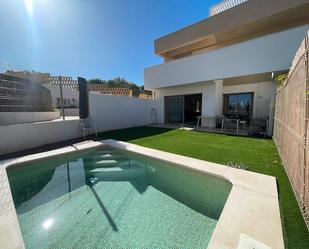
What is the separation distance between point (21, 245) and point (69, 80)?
7568 millimetres

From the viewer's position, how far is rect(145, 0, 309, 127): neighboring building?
7504 millimetres

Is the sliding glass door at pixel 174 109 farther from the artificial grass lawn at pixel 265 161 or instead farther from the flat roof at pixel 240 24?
the artificial grass lawn at pixel 265 161

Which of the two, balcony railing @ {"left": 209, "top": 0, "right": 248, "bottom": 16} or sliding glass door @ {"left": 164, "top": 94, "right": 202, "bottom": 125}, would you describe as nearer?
balcony railing @ {"left": 209, "top": 0, "right": 248, "bottom": 16}

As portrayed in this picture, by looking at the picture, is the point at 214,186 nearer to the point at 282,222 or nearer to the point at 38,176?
the point at 282,222

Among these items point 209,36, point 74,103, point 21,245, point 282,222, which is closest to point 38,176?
point 21,245

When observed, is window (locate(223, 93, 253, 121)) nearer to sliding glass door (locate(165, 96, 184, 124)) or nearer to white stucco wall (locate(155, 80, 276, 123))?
white stucco wall (locate(155, 80, 276, 123))

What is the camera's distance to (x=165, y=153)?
16.3ft

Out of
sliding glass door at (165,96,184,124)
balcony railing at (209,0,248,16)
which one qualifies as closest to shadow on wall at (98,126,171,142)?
sliding glass door at (165,96,184,124)

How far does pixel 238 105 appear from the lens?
1104 centimetres

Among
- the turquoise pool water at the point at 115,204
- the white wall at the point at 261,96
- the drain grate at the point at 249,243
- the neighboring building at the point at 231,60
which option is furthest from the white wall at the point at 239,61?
the drain grate at the point at 249,243

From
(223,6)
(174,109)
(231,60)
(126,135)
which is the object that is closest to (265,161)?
(126,135)

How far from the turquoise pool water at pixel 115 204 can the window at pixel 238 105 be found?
893cm

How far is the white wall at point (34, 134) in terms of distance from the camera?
213 inches

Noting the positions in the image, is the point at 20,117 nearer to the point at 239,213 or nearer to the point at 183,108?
the point at 239,213
